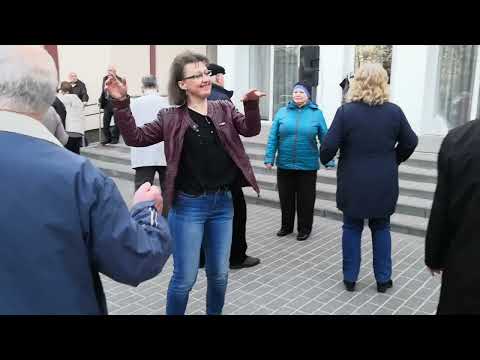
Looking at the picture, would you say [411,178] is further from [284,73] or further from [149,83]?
[284,73]

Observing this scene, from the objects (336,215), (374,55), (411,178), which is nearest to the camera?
(336,215)

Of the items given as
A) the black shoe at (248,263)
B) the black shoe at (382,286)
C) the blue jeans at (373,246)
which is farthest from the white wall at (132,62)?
the black shoe at (382,286)

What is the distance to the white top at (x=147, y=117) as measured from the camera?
16.7 feet

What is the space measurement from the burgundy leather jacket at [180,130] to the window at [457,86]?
26.2 feet

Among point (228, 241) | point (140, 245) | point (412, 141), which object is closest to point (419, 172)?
point (412, 141)

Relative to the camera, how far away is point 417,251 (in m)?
5.44

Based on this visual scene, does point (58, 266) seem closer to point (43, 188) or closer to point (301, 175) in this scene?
point (43, 188)

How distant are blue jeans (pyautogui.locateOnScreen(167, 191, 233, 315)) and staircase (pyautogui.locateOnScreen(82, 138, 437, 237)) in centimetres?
371

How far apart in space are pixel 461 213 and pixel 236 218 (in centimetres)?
281

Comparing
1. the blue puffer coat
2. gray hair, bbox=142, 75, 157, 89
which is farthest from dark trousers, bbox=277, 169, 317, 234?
gray hair, bbox=142, 75, 157, 89

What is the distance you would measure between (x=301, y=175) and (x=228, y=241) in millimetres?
2706

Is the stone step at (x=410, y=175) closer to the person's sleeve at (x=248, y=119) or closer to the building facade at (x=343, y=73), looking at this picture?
Result: the building facade at (x=343, y=73)

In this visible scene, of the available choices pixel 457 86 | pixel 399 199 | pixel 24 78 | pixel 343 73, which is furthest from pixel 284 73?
pixel 24 78

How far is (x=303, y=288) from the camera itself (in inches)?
174
